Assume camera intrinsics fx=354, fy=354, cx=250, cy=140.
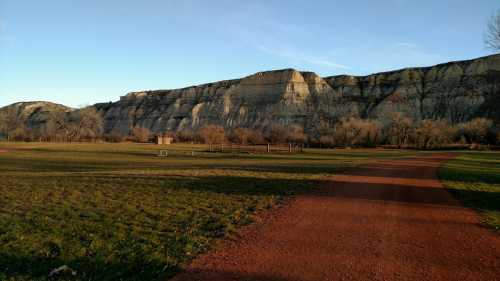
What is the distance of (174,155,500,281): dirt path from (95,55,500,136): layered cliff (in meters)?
86.3

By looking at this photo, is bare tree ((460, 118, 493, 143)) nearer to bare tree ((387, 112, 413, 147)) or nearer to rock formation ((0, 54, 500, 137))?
rock formation ((0, 54, 500, 137))

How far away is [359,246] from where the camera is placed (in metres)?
6.71

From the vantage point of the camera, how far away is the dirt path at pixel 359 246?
5.47 m

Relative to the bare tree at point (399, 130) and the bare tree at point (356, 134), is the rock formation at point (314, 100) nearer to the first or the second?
the bare tree at point (399, 130)

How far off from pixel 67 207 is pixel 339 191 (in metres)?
9.29

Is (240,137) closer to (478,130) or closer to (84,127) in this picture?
(84,127)

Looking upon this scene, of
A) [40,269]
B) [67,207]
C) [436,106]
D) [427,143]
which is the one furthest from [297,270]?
[436,106]

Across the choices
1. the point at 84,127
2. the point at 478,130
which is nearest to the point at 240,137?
the point at 84,127

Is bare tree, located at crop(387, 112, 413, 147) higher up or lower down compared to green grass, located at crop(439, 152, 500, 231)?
higher up

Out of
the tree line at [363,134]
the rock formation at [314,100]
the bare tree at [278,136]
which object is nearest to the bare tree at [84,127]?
the tree line at [363,134]

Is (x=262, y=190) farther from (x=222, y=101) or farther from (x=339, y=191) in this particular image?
(x=222, y=101)

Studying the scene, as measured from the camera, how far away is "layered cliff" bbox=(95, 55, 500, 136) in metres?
90.9

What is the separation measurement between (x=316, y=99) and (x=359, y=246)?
340 ft

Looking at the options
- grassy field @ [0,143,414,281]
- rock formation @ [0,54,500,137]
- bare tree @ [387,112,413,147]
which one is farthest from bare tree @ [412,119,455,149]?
grassy field @ [0,143,414,281]
